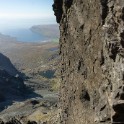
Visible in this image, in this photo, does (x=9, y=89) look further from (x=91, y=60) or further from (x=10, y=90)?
(x=91, y=60)

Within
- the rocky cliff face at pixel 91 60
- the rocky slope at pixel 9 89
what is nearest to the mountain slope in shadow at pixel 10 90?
the rocky slope at pixel 9 89

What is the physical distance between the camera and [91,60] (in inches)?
1143

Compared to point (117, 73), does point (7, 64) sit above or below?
below

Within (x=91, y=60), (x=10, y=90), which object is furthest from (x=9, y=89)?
(x=91, y=60)

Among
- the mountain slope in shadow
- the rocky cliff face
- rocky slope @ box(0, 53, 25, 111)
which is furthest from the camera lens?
the mountain slope in shadow

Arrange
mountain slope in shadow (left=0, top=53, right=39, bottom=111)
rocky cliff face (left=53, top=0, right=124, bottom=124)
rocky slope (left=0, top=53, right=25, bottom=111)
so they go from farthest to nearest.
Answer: mountain slope in shadow (left=0, top=53, right=39, bottom=111) → rocky slope (left=0, top=53, right=25, bottom=111) → rocky cliff face (left=53, top=0, right=124, bottom=124)

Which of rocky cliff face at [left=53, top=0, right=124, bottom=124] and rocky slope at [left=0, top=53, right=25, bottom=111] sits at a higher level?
rocky cliff face at [left=53, top=0, right=124, bottom=124]

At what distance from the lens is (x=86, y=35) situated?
30094 mm

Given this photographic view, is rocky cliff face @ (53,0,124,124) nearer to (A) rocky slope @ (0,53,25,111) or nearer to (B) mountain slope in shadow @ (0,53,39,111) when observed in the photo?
(A) rocky slope @ (0,53,25,111)

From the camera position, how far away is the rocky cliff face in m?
21.7

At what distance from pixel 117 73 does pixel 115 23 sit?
3.05 m

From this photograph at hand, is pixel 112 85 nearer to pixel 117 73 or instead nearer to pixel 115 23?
pixel 117 73

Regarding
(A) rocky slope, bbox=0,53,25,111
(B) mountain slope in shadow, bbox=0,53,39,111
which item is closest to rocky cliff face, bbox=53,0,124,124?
(A) rocky slope, bbox=0,53,25,111

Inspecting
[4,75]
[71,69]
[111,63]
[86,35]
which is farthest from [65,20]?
[4,75]
